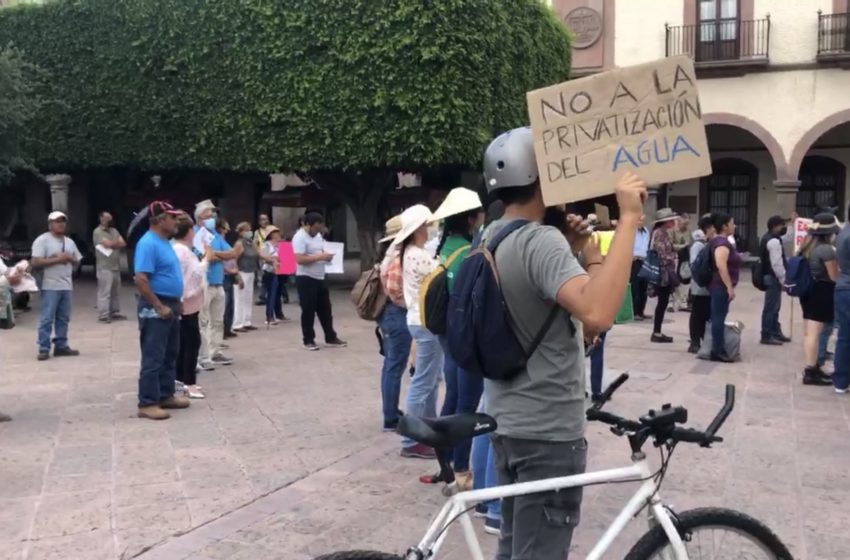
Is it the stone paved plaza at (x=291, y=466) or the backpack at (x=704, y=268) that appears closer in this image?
the stone paved plaza at (x=291, y=466)

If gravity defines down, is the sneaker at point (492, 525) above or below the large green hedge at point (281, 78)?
below

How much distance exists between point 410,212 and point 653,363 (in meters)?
4.99

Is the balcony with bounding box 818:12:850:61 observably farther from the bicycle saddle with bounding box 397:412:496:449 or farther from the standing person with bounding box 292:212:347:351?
the bicycle saddle with bounding box 397:412:496:449

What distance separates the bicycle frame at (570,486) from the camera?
2.57 m

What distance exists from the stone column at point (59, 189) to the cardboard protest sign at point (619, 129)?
22.4 m

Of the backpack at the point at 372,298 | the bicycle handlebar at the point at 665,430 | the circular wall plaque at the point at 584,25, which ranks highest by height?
the circular wall plaque at the point at 584,25

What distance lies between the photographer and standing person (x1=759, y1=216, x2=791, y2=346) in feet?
37.0

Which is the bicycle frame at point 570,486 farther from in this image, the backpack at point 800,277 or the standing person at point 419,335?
the backpack at point 800,277

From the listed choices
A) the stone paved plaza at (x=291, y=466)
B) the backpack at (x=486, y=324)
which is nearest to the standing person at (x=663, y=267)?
the stone paved plaza at (x=291, y=466)

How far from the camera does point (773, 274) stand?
449 inches

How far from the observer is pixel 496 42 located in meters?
16.6

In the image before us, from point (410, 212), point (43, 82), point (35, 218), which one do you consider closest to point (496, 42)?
point (43, 82)

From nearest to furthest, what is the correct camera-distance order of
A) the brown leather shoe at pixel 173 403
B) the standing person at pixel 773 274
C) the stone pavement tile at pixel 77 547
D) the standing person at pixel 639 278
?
1. the stone pavement tile at pixel 77 547
2. the brown leather shoe at pixel 173 403
3. the standing person at pixel 773 274
4. the standing person at pixel 639 278

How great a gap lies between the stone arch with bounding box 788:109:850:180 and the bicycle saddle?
74.3ft
